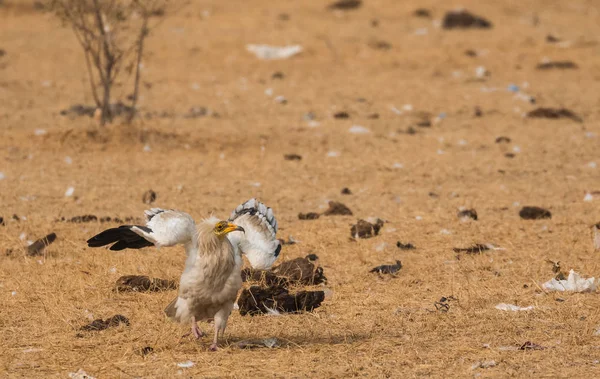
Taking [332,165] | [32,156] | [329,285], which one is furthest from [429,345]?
[32,156]

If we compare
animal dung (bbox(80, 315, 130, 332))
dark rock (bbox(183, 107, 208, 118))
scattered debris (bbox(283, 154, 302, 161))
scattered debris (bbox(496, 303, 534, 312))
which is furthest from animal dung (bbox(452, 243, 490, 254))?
dark rock (bbox(183, 107, 208, 118))

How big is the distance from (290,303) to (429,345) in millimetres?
1060

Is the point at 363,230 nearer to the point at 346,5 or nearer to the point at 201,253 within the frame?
the point at 201,253

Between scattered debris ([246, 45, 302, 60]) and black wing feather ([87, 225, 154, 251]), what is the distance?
12.4 meters

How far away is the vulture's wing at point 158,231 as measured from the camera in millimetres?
5043

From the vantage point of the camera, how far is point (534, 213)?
865cm

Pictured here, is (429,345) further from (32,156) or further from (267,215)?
(32,156)

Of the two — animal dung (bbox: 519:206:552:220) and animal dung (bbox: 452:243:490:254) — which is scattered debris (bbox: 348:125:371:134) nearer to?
animal dung (bbox: 519:206:552:220)

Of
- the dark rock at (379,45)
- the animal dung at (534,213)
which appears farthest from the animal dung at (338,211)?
the dark rock at (379,45)

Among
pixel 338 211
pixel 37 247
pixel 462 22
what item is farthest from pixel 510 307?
Answer: pixel 462 22

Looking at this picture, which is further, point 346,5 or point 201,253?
point 346,5

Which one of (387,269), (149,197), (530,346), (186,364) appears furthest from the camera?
(149,197)

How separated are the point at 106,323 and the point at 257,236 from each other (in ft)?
3.65

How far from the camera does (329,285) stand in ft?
22.3
